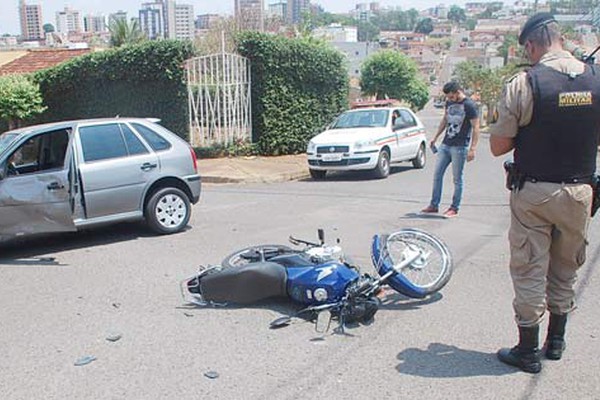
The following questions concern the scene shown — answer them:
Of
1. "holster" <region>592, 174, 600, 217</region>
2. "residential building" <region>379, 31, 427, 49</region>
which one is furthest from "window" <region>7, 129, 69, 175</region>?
"residential building" <region>379, 31, 427, 49</region>

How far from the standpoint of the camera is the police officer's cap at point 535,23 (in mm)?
4077

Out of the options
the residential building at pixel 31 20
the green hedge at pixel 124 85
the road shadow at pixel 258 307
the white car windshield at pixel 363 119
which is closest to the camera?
the road shadow at pixel 258 307

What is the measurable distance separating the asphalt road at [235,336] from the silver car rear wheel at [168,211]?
277 mm

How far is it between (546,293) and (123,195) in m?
5.39

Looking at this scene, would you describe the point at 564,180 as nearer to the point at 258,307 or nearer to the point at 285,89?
the point at 258,307

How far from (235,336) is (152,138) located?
427cm

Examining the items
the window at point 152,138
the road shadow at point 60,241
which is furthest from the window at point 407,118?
the window at point 152,138

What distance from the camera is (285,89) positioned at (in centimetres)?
1809

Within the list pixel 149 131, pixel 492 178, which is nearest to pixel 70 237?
pixel 149 131

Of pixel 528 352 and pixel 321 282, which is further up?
pixel 321 282

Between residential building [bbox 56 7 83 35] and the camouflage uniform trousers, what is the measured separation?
152445mm

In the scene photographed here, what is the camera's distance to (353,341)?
15.7 ft

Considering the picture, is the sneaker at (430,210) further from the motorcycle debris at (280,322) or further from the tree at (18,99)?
the tree at (18,99)

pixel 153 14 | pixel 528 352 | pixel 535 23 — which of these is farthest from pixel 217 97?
pixel 153 14
